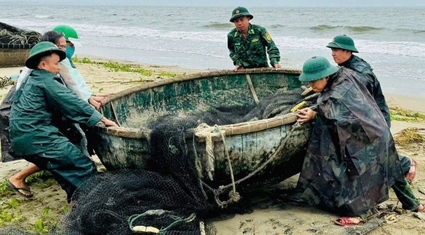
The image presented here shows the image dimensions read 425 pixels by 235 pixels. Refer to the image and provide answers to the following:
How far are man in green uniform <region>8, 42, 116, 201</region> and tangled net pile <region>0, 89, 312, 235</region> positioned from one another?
35cm

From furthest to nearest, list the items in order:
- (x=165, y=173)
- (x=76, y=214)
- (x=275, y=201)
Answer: (x=275, y=201), (x=165, y=173), (x=76, y=214)

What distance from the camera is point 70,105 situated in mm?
4223

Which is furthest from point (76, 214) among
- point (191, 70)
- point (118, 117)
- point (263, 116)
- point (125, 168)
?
point (191, 70)

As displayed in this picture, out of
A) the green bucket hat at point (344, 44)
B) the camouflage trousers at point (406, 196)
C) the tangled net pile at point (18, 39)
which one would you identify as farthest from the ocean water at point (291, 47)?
the camouflage trousers at point (406, 196)

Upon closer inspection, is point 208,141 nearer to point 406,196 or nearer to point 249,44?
point 406,196

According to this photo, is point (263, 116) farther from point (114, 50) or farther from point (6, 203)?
point (114, 50)

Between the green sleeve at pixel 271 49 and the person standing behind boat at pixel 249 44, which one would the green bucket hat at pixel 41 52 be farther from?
the green sleeve at pixel 271 49

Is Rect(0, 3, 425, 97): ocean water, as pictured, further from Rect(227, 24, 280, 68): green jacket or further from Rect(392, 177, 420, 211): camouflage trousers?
Rect(392, 177, 420, 211): camouflage trousers

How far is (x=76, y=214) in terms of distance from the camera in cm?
390

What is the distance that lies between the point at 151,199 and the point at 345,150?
5.44 feet

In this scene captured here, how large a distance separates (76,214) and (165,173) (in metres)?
0.80

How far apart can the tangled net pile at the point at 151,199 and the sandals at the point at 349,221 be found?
110 cm

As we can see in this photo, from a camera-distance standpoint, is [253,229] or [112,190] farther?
[253,229]

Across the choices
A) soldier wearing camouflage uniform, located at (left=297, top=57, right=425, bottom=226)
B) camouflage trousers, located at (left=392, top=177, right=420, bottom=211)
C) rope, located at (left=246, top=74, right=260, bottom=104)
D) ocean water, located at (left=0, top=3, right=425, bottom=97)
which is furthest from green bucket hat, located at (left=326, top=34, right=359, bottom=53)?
ocean water, located at (left=0, top=3, right=425, bottom=97)
